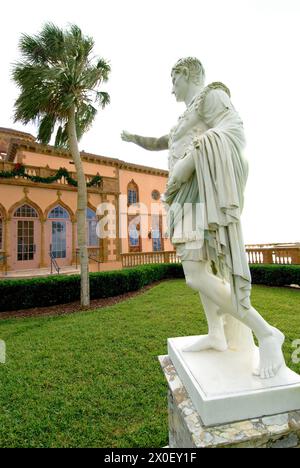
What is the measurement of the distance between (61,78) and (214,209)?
849cm

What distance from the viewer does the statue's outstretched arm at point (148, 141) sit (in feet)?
7.42

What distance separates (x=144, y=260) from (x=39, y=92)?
31.3 feet

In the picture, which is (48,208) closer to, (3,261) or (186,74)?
(3,261)

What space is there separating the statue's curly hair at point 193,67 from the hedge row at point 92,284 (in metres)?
7.68

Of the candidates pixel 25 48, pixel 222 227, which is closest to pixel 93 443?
pixel 222 227

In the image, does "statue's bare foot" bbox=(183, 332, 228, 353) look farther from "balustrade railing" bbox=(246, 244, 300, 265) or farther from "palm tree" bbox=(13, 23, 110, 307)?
"balustrade railing" bbox=(246, 244, 300, 265)

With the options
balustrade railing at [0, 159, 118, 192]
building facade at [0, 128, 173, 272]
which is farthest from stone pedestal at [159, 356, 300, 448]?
balustrade railing at [0, 159, 118, 192]

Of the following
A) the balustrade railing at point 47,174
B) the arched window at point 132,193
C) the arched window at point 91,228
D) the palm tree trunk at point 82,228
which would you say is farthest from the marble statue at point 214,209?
the arched window at point 132,193

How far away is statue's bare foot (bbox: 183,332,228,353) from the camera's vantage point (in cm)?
179

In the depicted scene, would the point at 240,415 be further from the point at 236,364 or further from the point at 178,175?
the point at 178,175

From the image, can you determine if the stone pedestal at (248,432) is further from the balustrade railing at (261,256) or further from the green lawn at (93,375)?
the balustrade railing at (261,256)

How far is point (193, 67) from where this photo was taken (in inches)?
73.1

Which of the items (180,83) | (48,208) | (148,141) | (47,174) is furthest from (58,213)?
(180,83)

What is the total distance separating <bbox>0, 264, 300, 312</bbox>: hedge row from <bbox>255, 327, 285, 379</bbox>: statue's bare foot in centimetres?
776
